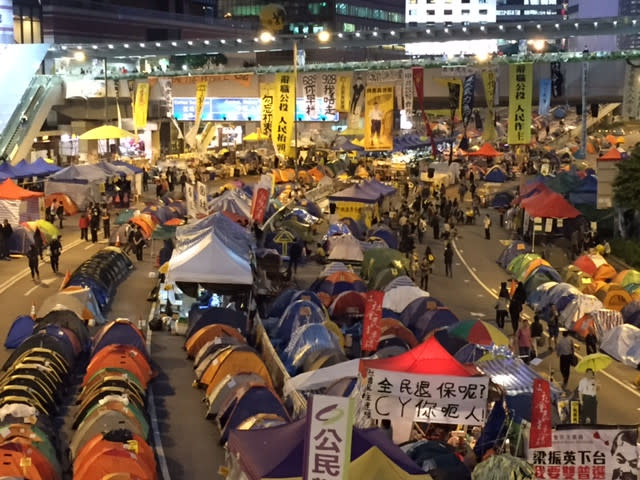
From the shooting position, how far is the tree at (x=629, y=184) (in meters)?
35.8

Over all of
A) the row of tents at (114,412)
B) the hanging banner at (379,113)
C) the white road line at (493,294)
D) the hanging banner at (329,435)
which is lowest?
the white road line at (493,294)

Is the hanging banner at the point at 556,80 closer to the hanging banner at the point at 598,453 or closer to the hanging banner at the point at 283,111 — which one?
the hanging banner at the point at 283,111

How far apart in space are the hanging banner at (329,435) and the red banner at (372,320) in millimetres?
8831

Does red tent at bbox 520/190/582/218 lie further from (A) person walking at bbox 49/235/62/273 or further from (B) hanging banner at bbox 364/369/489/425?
(B) hanging banner at bbox 364/369/489/425

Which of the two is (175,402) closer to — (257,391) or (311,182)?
(257,391)

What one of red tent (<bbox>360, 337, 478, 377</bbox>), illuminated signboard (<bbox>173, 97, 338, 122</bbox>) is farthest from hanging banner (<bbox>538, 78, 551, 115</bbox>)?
red tent (<bbox>360, 337, 478, 377</bbox>)

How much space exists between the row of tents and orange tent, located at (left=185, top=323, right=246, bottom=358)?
49.4 inches

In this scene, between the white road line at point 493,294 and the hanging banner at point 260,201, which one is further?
the hanging banner at point 260,201

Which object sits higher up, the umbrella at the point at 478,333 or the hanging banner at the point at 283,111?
the hanging banner at the point at 283,111

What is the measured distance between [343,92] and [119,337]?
86.6ft

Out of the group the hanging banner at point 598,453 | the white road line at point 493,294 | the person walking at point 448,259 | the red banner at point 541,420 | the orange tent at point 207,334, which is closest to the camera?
the hanging banner at point 598,453

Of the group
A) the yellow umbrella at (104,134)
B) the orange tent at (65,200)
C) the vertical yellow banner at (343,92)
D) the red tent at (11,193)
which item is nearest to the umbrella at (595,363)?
the red tent at (11,193)

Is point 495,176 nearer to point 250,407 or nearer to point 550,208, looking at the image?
point 550,208

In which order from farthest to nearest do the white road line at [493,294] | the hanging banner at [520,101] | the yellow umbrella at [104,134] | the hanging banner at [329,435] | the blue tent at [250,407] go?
the yellow umbrella at [104,134], the hanging banner at [520,101], the white road line at [493,294], the blue tent at [250,407], the hanging banner at [329,435]
